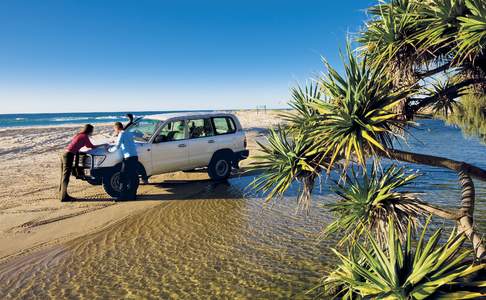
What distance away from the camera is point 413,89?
356 cm

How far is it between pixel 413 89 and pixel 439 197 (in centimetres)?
568

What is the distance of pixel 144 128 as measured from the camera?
367 inches

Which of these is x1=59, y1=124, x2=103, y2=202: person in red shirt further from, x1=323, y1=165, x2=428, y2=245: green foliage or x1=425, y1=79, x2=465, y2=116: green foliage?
x1=425, y1=79, x2=465, y2=116: green foliage

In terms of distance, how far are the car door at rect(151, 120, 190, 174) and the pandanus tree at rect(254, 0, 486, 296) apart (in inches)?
207

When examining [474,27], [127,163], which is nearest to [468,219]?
[474,27]

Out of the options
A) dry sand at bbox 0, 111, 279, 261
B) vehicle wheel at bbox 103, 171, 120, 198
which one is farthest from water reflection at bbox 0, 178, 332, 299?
vehicle wheel at bbox 103, 171, 120, 198

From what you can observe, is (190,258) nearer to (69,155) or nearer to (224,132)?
(69,155)

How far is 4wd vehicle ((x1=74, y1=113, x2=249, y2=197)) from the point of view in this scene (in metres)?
8.09

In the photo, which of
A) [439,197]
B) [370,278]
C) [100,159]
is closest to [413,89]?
[370,278]

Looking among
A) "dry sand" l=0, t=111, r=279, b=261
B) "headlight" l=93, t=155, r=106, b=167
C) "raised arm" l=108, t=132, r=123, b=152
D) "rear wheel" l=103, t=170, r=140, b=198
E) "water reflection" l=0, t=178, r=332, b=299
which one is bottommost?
"water reflection" l=0, t=178, r=332, b=299

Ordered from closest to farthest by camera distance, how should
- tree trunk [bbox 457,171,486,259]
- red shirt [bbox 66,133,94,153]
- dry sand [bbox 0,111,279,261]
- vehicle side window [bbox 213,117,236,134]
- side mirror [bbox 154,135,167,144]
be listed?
tree trunk [bbox 457,171,486,259]
dry sand [bbox 0,111,279,261]
red shirt [bbox 66,133,94,153]
side mirror [bbox 154,135,167,144]
vehicle side window [bbox 213,117,236,134]

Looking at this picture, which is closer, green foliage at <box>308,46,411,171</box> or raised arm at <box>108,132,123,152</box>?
green foliage at <box>308,46,411,171</box>

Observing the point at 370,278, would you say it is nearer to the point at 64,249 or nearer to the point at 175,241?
the point at 175,241

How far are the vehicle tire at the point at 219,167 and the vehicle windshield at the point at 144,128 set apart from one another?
6.95ft
